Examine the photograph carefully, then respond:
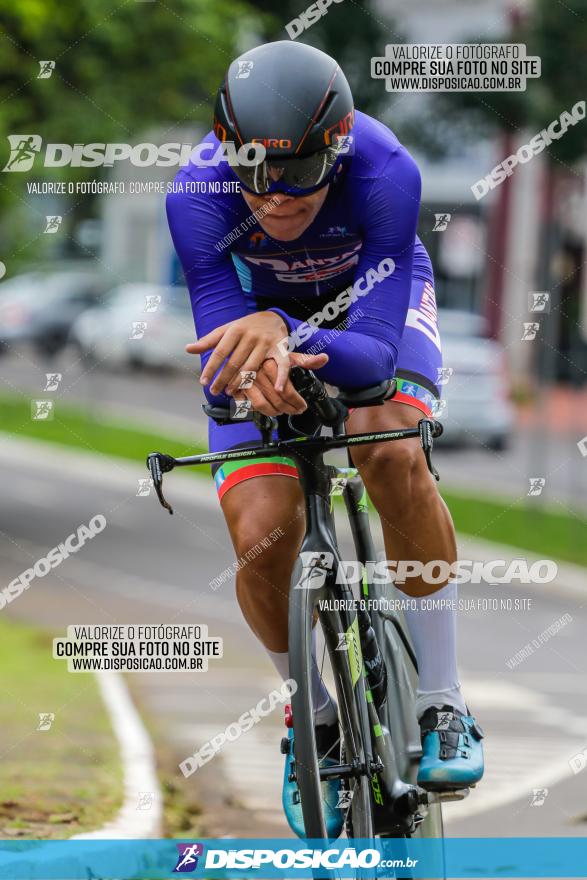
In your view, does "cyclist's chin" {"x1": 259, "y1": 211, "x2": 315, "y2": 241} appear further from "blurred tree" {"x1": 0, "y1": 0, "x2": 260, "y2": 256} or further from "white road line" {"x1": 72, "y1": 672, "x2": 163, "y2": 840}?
"blurred tree" {"x1": 0, "y1": 0, "x2": 260, "y2": 256}

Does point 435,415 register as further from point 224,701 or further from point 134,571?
point 134,571

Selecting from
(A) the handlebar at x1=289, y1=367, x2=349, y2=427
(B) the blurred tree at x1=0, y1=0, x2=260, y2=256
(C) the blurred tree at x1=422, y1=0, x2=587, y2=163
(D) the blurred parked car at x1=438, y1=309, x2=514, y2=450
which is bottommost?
(A) the handlebar at x1=289, y1=367, x2=349, y2=427

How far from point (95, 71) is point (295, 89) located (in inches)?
398

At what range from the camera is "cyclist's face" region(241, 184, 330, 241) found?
12.4 ft

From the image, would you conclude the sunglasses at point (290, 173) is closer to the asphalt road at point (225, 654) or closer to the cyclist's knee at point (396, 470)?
the cyclist's knee at point (396, 470)

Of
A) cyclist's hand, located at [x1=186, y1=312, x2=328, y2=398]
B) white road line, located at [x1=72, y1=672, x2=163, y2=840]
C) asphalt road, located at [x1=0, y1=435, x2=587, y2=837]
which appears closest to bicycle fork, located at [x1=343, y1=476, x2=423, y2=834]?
cyclist's hand, located at [x1=186, y1=312, x2=328, y2=398]

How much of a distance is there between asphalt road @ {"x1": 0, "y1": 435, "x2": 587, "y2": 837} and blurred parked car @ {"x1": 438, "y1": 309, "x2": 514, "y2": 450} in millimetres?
4446

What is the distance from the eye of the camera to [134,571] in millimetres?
13492

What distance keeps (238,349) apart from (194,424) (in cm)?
2204

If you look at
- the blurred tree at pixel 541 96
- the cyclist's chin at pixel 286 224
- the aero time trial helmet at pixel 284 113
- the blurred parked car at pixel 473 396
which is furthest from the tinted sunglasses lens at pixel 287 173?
the blurred parked car at pixel 473 396

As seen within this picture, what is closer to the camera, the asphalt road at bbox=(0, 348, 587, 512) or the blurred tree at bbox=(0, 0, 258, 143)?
the blurred tree at bbox=(0, 0, 258, 143)

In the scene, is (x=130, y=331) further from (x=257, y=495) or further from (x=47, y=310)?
(x=257, y=495)

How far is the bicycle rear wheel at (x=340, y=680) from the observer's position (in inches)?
143

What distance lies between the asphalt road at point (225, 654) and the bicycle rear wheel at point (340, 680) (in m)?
1.58
